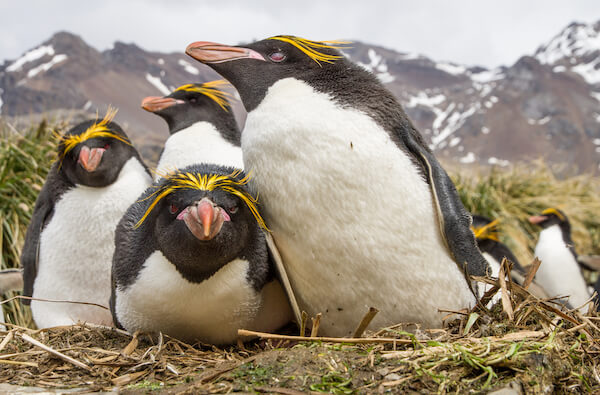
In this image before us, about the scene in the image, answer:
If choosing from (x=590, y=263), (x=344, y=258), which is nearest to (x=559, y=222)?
(x=590, y=263)

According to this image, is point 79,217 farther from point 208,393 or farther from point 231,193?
point 208,393

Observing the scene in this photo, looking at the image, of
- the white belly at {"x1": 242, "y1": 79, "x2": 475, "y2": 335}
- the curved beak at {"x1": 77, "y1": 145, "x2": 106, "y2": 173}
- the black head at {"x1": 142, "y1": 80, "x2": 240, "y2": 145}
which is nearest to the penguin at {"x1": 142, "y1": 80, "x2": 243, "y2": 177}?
the black head at {"x1": 142, "y1": 80, "x2": 240, "y2": 145}

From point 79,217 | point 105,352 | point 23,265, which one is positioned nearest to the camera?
point 105,352

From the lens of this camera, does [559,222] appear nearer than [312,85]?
No

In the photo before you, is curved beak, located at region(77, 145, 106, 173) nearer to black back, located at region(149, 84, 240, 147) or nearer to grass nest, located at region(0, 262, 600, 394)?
black back, located at region(149, 84, 240, 147)

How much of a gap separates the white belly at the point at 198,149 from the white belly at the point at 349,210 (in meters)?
1.09

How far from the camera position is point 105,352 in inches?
72.9

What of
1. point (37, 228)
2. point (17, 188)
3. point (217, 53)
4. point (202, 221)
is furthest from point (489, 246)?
point (17, 188)

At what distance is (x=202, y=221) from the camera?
174 cm

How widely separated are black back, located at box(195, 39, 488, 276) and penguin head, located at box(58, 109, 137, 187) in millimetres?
1229

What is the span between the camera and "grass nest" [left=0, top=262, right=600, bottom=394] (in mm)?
1404

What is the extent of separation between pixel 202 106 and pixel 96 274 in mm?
1301

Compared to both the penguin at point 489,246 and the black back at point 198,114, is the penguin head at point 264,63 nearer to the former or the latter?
the black back at point 198,114

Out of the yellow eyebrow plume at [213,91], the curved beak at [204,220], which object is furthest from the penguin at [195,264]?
the yellow eyebrow plume at [213,91]
